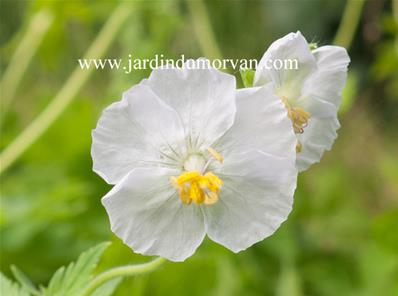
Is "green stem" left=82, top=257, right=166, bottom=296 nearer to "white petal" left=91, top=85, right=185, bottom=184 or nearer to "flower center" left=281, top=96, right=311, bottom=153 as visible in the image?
"white petal" left=91, top=85, right=185, bottom=184

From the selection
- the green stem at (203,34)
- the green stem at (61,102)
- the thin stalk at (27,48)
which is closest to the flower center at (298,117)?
the green stem at (61,102)

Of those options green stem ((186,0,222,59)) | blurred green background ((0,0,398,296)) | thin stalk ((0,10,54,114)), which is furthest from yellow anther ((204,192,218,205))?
thin stalk ((0,10,54,114))

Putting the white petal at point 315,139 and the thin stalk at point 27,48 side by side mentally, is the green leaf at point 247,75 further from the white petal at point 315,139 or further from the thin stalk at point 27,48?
the thin stalk at point 27,48

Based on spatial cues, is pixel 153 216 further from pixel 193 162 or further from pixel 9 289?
pixel 9 289

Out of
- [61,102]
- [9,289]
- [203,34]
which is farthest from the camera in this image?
[203,34]

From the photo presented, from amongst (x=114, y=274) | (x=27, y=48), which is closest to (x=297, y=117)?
(x=114, y=274)

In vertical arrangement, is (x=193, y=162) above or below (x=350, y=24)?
above
